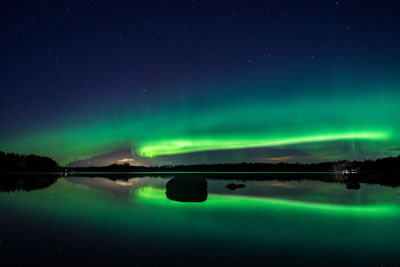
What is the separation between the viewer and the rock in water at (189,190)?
79.2ft

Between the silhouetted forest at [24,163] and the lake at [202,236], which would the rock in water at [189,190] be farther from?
the silhouetted forest at [24,163]

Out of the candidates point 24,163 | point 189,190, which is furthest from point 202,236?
point 24,163

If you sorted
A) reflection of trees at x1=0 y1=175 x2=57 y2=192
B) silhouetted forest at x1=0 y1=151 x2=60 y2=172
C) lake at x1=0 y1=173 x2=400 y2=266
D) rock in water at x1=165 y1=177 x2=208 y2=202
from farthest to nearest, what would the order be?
silhouetted forest at x1=0 y1=151 x2=60 y2=172
reflection of trees at x1=0 y1=175 x2=57 y2=192
rock in water at x1=165 y1=177 x2=208 y2=202
lake at x1=0 y1=173 x2=400 y2=266

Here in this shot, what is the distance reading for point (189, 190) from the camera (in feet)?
81.5

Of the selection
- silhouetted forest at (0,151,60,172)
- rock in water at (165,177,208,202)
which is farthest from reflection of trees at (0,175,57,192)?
silhouetted forest at (0,151,60,172)

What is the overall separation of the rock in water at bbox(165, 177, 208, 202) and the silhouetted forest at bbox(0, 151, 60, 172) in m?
155

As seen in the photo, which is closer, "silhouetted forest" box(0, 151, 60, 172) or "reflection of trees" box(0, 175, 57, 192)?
"reflection of trees" box(0, 175, 57, 192)

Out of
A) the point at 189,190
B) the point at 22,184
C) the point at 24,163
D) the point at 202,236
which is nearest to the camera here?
the point at 202,236

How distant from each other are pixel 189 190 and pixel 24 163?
167308 millimetres

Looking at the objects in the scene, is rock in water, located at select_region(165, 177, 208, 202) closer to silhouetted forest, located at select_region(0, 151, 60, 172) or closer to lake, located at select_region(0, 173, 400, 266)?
lake, located at select_region(0, 173, 400, 266)

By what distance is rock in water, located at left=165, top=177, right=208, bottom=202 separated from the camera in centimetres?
2412

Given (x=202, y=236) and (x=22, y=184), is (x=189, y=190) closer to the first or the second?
(x=202, y=236)

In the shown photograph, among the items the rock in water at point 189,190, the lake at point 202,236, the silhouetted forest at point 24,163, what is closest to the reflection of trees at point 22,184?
the lake at point 202,236

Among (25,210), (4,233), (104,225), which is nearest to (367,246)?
(104,225)
